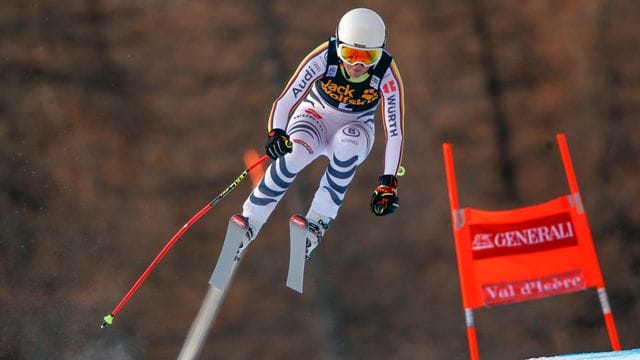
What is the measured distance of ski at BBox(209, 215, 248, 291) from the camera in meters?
5.98

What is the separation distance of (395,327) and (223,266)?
5.43 meters

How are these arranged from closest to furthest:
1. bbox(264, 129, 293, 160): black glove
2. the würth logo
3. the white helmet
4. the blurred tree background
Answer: the white helmet, bbox(264, 129, 293, 160): black glove, the würth logo, the blurred tree background

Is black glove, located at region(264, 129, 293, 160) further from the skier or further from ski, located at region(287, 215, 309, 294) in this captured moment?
ski, located at region(287, 215, 309, 294)

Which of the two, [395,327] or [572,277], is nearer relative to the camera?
[572,277]

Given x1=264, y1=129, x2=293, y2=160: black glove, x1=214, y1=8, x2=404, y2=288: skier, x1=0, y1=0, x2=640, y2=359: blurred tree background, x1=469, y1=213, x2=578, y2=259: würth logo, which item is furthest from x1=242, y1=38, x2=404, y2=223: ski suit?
x1=0, y1=0, x2=640, y2=359: blurred tree background

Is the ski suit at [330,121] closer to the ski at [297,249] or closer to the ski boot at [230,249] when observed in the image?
the ski boot at [230,249]

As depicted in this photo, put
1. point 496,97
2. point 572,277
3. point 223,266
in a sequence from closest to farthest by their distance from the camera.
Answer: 1. point 223,266
2. point 572,277
3. point 496,97

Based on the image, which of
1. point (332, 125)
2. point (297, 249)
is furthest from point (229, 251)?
point (332, 125)

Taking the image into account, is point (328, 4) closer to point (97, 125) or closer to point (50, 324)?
point (97, 125)

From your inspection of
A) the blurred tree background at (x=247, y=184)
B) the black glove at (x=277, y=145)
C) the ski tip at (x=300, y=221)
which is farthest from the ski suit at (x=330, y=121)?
the blurred tree background at (x=247, y=184)

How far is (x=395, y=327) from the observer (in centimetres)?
1111

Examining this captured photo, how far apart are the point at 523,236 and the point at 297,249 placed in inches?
82.6

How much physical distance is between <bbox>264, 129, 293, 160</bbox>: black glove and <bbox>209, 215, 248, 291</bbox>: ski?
58cm

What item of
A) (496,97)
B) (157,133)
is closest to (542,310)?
(496,97)
